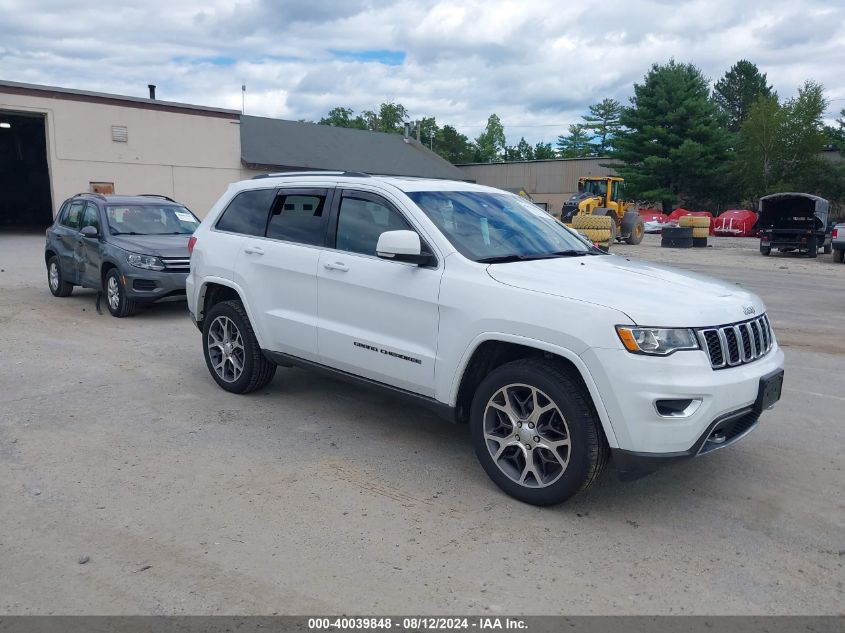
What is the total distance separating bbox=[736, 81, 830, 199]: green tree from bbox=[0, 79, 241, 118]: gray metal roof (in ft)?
115

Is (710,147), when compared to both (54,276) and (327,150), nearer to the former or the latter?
(327,150)

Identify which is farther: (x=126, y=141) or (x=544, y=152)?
(x=544, y=152)

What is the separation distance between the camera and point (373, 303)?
16.3ft

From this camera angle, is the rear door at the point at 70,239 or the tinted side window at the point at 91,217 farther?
the rear door at the point at 70,239

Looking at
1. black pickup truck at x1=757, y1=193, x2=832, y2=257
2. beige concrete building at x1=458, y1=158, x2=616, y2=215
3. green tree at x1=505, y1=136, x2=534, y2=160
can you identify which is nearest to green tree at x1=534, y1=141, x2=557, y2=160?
green tree at x1=505, y1=136, x2=534, y2=160

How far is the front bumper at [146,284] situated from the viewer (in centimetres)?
975

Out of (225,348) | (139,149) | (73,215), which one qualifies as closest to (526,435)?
(225,348)

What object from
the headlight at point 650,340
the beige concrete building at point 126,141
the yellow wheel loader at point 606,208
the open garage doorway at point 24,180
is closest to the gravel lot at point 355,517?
the headlight at point 650,340

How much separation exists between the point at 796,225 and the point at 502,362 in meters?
Result: 24.5

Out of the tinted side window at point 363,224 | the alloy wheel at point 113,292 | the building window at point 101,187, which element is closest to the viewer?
the tinted side window at point 363,224

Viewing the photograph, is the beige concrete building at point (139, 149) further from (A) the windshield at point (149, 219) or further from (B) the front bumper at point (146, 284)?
(B) the front bumper at point (146, 284)

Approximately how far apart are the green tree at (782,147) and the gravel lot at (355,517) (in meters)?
47.7

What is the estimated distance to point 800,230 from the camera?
80.7 feet

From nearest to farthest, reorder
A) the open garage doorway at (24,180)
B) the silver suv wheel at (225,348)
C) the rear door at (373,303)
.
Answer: the rear door at (373,303) < the silver suv wheel at (225,348) < the open garage doorway at (24,180)
